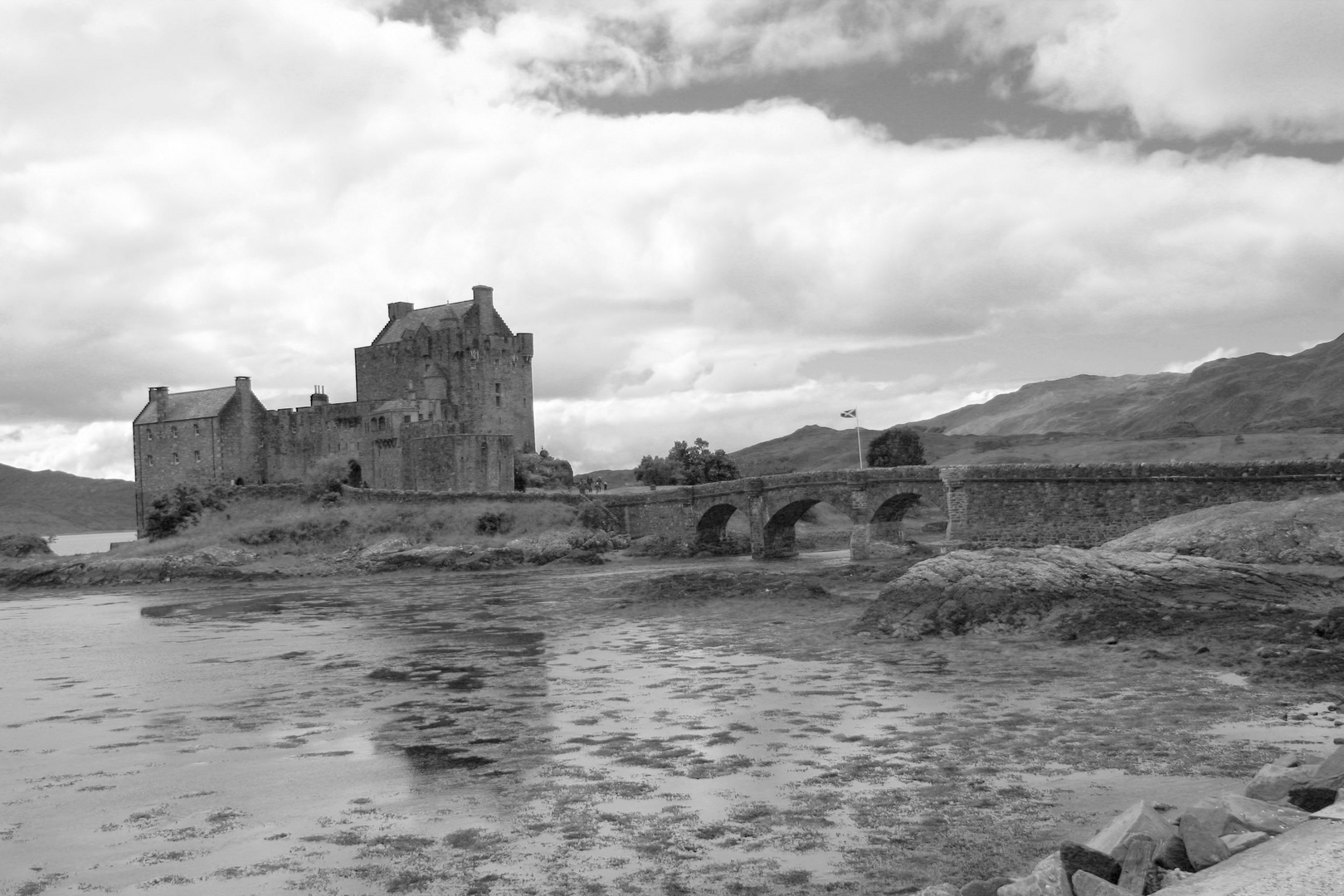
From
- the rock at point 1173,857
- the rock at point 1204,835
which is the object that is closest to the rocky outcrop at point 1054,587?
the rock at point 1204,835

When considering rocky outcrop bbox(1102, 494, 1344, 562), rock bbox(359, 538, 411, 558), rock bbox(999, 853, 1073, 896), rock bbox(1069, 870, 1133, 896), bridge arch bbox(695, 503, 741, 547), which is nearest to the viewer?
rock bbox(1069, 870, 1133, 896)

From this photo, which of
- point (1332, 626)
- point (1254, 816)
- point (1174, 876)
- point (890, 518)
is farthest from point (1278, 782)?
point (890, 518)

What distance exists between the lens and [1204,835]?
24.2 ft

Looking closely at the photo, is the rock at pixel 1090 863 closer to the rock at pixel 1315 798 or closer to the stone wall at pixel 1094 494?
the rock at pixel 1315 798

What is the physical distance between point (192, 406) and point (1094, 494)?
5569 centimetres

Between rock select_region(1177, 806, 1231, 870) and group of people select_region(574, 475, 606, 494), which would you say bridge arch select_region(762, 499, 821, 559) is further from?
rock select_region(1177, 806, 1231, 870)

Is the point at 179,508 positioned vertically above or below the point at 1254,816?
above

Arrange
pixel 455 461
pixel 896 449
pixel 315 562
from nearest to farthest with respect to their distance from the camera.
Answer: pixel 315 562 → pixel 455 461 → pixel 896 449

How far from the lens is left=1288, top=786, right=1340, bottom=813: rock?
8125 mm

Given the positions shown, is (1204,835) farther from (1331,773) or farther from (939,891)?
(1331,773)

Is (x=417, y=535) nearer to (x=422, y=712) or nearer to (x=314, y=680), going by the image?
(x=314, y=680)

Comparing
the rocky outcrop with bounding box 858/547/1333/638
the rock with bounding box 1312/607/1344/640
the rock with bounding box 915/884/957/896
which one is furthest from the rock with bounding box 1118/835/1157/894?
the rocky outcrop with bounding box 858/547/1333/638

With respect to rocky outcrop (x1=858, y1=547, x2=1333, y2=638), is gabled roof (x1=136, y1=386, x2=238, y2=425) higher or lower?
higher

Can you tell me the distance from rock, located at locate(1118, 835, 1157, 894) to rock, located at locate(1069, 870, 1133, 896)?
0.05 m
